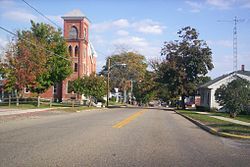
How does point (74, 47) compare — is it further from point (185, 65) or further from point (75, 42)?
point (185, 65)

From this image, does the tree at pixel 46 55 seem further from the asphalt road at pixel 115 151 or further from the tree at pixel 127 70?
the tree at pixel 127 70

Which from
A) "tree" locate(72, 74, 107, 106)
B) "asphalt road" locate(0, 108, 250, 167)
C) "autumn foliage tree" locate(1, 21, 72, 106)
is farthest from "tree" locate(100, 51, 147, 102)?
"asphalt road" locate(0, 108, 250, 167)

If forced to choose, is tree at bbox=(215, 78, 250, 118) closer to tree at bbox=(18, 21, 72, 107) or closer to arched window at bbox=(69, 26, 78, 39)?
tree at bbox=(18, 21, 72, 107)

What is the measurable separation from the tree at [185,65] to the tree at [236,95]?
25.7m

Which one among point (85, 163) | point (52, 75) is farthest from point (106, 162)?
point (52, 75)

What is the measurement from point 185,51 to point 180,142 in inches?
1853

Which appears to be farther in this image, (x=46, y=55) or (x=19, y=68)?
(x=46, y=55)

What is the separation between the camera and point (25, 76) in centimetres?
4097

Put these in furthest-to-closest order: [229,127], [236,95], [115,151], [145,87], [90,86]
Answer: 1. [145,87]
2. [90,86]
3. [236,95]
4. [229,127]
5. [115,151]

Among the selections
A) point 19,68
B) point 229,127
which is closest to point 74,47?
point 19,68

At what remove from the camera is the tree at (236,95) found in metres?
30.5

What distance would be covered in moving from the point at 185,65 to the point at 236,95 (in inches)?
1130

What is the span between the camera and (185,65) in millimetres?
58875

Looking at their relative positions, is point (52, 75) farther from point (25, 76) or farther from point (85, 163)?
point (85, 163)
